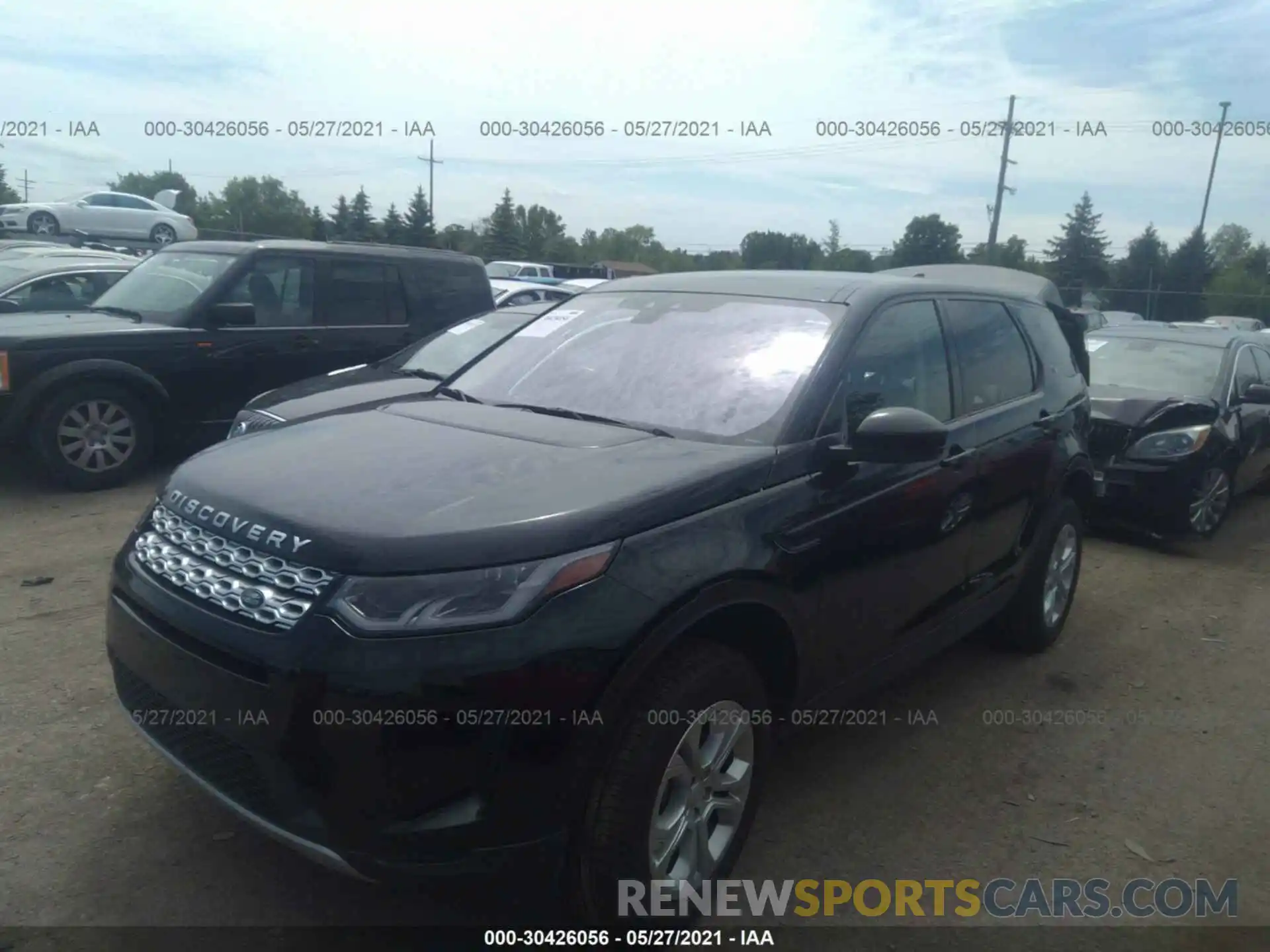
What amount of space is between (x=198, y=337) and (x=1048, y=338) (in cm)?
602

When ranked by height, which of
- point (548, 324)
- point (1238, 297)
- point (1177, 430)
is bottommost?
point (1177, 430)

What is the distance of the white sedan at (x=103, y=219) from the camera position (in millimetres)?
25875

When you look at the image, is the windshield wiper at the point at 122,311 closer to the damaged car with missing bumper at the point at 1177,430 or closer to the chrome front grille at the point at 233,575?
the chrome front grille at the point at 233,575

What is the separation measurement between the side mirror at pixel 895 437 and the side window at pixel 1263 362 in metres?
7.24

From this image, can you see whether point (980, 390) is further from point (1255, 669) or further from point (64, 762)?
point (64, 762)

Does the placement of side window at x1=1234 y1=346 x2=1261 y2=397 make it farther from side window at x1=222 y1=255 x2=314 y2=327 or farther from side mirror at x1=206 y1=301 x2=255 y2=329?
side mirror at x1=206 y1=301 x2=255 y2=329

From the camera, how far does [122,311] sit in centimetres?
781

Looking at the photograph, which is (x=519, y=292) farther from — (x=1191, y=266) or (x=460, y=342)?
(x=1191, y=266)

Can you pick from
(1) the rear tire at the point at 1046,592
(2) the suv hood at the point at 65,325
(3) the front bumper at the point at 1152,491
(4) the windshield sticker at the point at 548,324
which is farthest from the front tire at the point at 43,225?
(1) the rear tire at the point at 1046,592

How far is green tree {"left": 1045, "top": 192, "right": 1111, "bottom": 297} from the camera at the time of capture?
45375 millimetres

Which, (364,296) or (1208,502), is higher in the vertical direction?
(364,296)

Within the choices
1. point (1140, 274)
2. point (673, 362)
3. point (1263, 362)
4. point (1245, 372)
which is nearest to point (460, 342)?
point (673, 362)

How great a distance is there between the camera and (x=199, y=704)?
2428 mm

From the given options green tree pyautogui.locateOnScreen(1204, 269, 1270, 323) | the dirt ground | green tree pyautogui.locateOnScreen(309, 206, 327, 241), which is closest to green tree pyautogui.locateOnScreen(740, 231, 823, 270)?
green tree pyautogui.locateOnScreen(309, 206, 327, 241)
